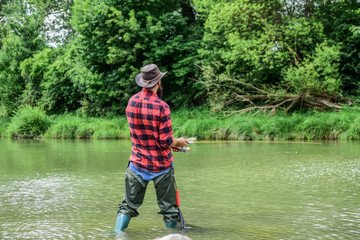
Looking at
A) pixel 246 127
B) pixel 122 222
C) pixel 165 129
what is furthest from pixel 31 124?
pixel 165 129

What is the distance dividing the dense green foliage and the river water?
34.9 feet

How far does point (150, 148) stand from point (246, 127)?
1521 centimetres

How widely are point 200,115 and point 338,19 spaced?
8.20m

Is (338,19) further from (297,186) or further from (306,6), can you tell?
(297,186)

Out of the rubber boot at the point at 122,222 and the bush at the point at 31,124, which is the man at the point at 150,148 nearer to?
the rubber boot at the point at 122,222

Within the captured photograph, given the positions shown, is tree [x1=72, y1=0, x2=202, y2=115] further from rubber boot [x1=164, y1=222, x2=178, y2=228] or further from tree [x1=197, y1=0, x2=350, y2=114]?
rubber boot [x1=164, y1=222, x2=178, y2=228]

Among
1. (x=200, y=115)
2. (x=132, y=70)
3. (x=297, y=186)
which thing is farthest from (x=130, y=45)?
(x=297, y=186)

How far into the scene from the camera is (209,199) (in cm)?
709

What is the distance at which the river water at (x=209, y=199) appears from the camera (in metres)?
5.29

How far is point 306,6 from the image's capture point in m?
23.8

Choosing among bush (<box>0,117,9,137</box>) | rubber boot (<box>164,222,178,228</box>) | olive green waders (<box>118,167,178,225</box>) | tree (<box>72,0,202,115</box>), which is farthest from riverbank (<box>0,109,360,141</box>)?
olive green waders (<box>118,167,178,225</box>)

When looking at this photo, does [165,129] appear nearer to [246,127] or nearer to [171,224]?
[171,224]

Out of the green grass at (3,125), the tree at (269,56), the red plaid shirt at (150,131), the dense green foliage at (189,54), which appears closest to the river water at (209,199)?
the red plaid shirt at (150,131)

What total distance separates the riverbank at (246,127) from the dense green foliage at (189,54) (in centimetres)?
177
